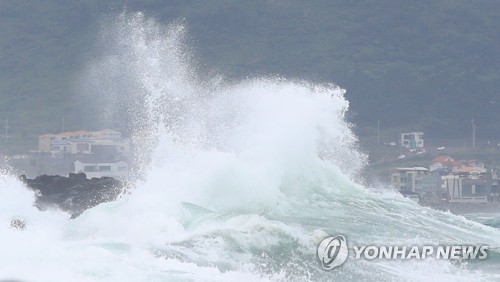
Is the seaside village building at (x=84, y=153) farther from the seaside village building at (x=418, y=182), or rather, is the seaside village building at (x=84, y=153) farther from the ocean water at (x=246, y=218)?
the ocean water at (x=246, y=218)

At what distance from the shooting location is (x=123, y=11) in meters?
113

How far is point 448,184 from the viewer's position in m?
73.8

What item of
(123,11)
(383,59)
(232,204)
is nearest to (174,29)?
(123,11)

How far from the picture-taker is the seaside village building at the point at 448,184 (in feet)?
239

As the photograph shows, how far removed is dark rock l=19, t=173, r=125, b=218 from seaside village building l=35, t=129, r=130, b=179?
28888 millimetres

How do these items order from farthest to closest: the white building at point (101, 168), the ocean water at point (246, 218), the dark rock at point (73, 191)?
the white building at point (101, 168) → the dark rock at point (73, 191) → the ocean water at point (246, 218)

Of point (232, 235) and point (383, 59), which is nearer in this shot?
point (232, 235)

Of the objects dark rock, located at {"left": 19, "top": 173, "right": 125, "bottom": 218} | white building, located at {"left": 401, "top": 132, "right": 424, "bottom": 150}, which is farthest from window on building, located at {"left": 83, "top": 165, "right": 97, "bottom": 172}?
dark rock, located at {"left": 19, "top": 173, "right": 125, "bottom": 218}

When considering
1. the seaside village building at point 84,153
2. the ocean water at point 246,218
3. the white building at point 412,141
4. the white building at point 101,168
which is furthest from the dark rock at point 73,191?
the white building at point 412,141

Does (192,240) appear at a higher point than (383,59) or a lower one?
lower

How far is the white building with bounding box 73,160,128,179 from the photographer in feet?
249

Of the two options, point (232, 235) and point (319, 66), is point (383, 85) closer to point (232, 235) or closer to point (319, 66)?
point (319, 66)

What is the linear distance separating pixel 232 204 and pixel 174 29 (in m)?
80.6

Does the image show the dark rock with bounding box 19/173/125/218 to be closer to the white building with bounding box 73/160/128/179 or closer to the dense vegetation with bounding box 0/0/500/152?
the white building with bounding box 73/160/128/179
